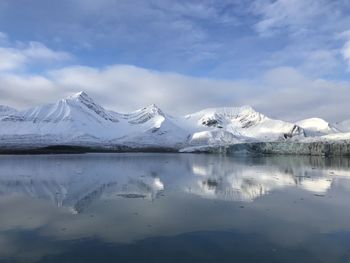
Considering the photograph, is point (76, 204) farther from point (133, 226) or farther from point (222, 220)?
point (222, 220)

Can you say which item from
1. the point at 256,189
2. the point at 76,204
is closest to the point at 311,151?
the point at 256,189

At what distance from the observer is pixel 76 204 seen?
1452cm

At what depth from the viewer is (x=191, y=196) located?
1688 cm

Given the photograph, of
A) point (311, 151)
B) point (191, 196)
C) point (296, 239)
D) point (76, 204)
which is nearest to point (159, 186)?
point (191, 196)

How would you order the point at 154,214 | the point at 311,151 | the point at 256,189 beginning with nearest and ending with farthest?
the point at 154,214
the point at 256,189
the point at 311,151

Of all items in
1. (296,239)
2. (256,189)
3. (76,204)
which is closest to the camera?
(296,239)

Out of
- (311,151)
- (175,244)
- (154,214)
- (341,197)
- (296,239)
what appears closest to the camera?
(175,244)

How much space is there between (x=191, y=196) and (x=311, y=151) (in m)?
82.1

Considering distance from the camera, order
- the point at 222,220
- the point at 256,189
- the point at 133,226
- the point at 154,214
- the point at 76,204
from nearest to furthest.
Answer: the point at 133,226, the point at 222,220, the point at 154,214, the point at 76,204, the point at 256,189

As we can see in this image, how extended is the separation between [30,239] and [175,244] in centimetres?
329

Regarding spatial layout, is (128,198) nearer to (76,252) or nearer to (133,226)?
(133,226)

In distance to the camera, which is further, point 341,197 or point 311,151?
point 311,151

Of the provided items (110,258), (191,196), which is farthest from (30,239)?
(191,196)

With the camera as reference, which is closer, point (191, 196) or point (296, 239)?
point (296, 239)
